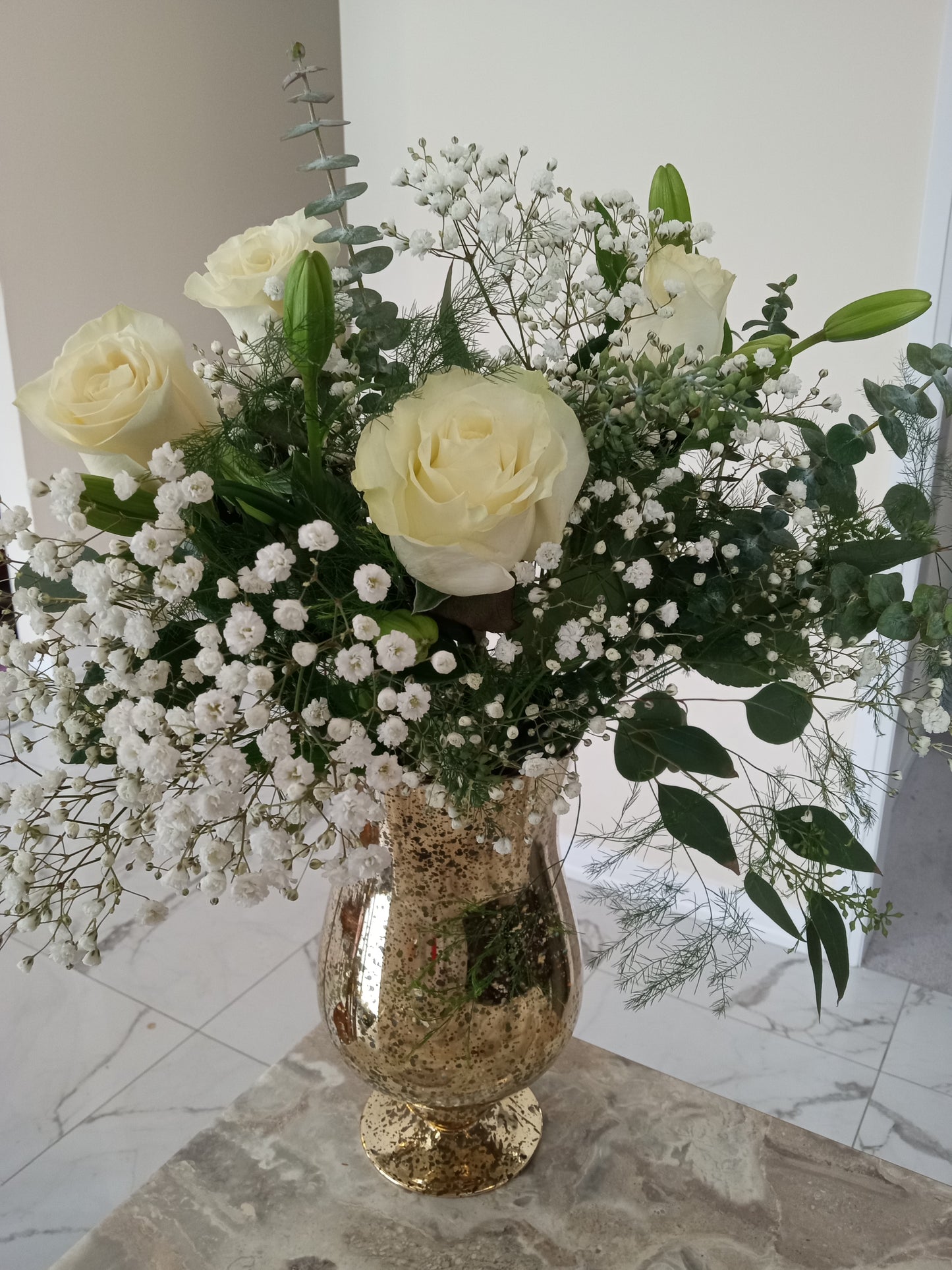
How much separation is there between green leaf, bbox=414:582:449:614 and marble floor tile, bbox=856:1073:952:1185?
5.07 feet

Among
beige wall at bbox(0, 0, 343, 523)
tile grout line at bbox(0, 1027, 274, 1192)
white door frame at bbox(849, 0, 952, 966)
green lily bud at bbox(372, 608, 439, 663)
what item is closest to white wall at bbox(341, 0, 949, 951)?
white door frame at bbox(849, 0, 952, 966)

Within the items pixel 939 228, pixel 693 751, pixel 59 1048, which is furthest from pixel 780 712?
pixel 59 1048

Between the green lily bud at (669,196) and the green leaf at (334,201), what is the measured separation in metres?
0.19

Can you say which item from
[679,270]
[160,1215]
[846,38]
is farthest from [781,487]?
[846,38]

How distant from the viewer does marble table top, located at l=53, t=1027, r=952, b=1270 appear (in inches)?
28.1

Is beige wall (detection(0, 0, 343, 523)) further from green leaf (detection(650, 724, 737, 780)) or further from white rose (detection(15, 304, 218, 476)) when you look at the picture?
green leaf (detection(650, 724, 737, 780))

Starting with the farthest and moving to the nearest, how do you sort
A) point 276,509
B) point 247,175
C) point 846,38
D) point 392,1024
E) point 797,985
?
point 247,175, point 797,985, point 846,38, point 392,1024, point 276,509

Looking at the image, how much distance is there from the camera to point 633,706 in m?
0.59

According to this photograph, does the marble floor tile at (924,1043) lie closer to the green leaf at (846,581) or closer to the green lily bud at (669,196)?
the green leaf at (846,581)

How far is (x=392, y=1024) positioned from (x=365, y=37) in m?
2.11

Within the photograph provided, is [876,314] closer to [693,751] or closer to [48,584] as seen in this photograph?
[693,751]

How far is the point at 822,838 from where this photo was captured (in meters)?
0.62

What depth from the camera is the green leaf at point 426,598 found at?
0.51m

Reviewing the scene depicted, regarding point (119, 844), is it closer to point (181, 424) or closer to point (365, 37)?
point (181, 424)
